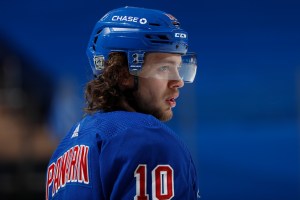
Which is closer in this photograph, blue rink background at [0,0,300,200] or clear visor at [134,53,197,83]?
Answer: clear visor at [134,53,197,83]

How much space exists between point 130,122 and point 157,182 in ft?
0.52

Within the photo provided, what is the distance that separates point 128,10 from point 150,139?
0.43 meters

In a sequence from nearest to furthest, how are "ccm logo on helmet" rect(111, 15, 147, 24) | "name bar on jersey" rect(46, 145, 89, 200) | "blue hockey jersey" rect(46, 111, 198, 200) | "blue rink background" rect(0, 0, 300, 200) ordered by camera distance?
"blue hockey jersey" rect(46, 111, 198, 200)
"name bar on jersey" rect(46, 145, 89, 200)
"ccm logo on helmet" rect(111, 15, 147, 24)
"blue rink background" rect(0, 0, 300, 200)

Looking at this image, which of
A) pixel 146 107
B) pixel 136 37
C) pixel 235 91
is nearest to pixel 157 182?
pixel 146 107

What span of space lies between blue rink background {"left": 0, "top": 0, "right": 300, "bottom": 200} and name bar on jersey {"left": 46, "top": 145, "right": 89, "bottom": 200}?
3.56 m

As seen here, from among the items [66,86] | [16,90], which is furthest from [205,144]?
[16,90]

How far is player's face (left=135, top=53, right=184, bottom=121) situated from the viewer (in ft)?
5.25

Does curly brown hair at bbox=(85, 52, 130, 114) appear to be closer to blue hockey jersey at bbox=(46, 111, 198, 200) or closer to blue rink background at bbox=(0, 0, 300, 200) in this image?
blue hockey jersey at bbox=(46, 111, 198, 200)

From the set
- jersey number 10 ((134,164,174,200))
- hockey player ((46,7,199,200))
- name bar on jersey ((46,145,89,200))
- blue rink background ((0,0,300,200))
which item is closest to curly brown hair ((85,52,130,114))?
hockey player ((46,7,199,200))

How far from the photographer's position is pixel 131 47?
1.60 m

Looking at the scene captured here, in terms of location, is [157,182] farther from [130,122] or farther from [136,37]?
[136,37]

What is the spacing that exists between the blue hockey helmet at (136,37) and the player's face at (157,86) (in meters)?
0.02

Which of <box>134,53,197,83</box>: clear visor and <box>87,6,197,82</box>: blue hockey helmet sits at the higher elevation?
<box>87,6,197,82</box>: blue hockey helmet

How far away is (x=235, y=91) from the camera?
5305 mm
